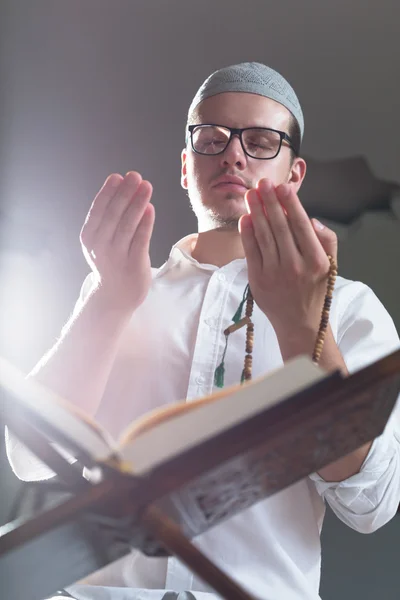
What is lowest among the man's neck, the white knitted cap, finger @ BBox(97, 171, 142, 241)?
finger @ BBox(97, 171, 142, 241)

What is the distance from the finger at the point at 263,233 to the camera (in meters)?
0.85

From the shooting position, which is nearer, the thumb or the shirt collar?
the thumb

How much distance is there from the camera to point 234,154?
3.90ft

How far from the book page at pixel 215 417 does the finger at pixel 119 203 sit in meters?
0.54

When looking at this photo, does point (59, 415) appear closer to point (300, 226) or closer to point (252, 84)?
point (300, 226)

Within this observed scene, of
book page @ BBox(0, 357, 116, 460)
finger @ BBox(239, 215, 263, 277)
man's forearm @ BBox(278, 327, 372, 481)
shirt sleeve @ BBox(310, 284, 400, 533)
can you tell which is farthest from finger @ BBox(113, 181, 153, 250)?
book page @ BBox(0, 357, 116, 460)

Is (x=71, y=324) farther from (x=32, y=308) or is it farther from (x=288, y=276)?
(x=32, y=308)

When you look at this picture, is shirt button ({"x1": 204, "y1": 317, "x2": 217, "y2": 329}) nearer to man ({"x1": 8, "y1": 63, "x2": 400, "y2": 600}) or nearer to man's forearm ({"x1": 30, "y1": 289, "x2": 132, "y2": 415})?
man ({"x1": 8, "y1": 63, "x2": 400, "y2": 600})

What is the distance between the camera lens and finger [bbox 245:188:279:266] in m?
0.85

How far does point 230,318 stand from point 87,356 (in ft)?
0.79

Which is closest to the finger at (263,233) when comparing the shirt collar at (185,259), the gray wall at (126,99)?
the shirt collar at (185,259)

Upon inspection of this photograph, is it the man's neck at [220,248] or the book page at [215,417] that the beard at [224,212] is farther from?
the book page at [215,417]

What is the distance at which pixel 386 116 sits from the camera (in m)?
1.91

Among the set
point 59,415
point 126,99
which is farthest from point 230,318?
point 126,99
